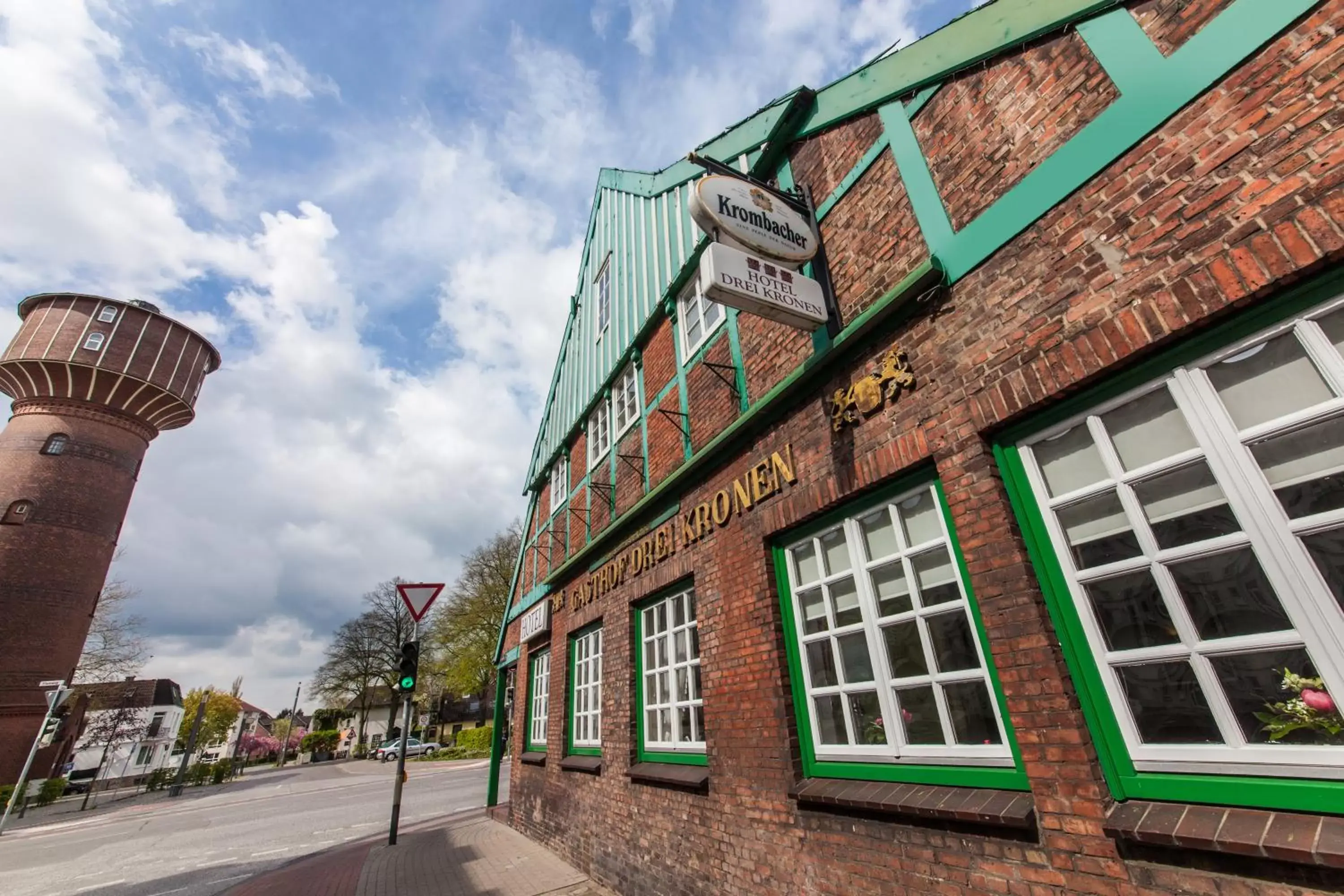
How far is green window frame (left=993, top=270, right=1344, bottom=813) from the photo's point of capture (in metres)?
2.04

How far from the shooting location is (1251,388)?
2314 millimetres

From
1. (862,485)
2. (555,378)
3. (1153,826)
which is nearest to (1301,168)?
(862,485)

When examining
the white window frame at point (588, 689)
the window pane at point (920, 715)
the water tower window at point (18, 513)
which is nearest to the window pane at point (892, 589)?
the window pane at point (920, 715)

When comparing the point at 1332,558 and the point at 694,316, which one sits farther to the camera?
the point at 694,316

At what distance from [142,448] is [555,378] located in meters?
23.6

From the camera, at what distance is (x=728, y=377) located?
5.90m

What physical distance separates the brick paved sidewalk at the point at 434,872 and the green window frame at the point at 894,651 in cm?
402

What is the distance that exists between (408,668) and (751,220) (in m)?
7.67

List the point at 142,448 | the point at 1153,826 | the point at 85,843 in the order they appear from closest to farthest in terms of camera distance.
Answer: the point at 1153,826 < the point at 85,843 < the point at 142,448

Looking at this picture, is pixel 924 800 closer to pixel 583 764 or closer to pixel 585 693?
pixel 583 764

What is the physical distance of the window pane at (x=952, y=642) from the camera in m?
3.12

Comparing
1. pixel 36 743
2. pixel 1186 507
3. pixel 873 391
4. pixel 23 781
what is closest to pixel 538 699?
pixel 873 391

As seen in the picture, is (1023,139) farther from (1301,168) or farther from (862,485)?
(862,485)

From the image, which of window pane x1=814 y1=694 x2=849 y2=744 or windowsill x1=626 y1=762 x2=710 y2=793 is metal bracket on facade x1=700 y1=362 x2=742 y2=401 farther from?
windowsill x1=626 y1=762 x2=710 y2=793
